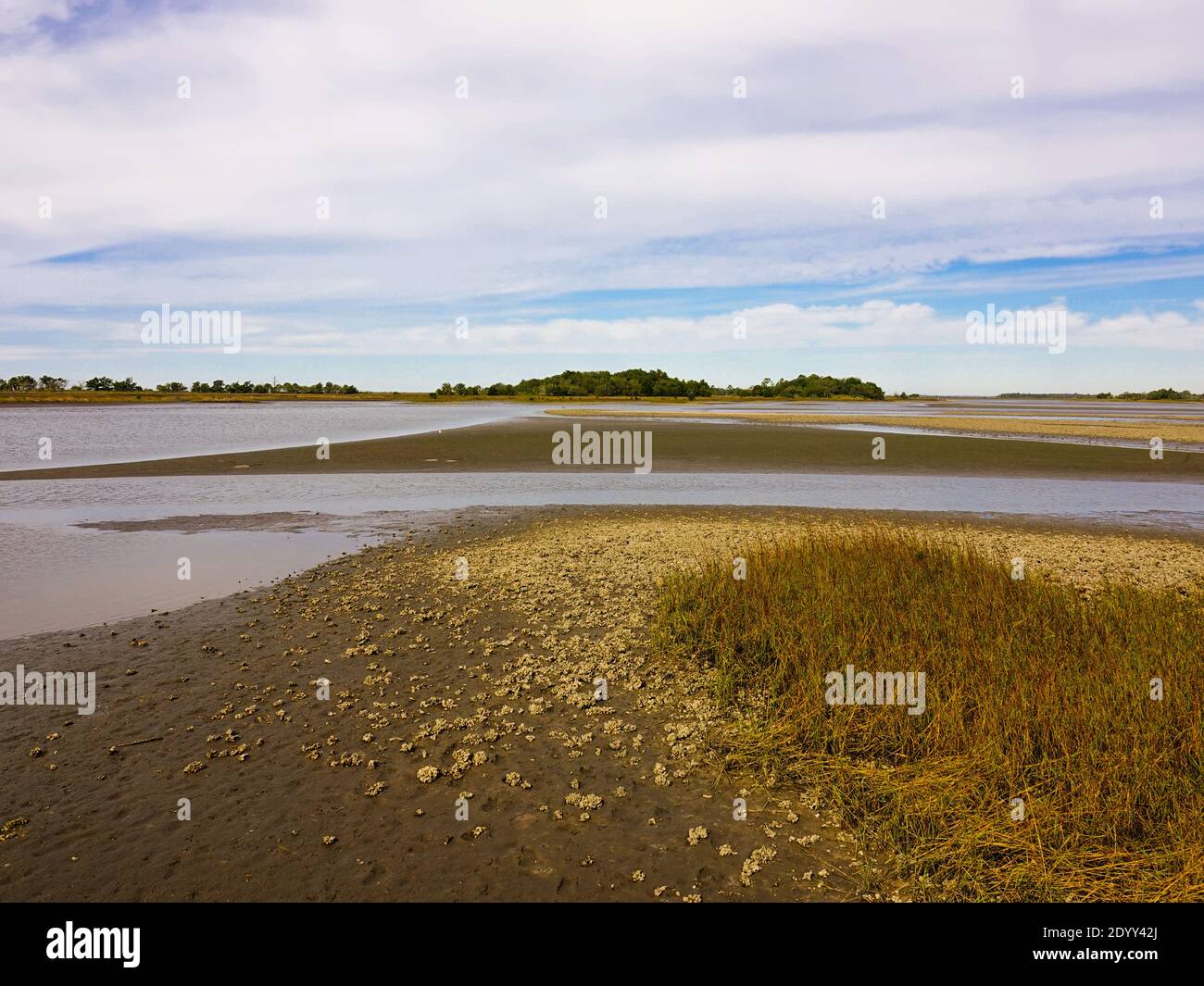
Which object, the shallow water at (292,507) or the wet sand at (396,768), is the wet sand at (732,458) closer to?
the shallow water at (292,507)

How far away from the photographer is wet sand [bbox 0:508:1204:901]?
5371mm

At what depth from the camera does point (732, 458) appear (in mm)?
39656

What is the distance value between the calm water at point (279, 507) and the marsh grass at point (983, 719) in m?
9.58

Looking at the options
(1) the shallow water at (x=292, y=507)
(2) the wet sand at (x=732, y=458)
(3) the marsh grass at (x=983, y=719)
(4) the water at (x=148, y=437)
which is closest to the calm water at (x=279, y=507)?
(1) the shallow water at (x=292, y=507)

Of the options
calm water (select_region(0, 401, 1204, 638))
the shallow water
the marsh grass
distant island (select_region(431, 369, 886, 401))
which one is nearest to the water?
calm water (select_region(0, 401, 1204, 638))

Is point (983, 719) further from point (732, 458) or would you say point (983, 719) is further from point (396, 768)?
point (732, 458)

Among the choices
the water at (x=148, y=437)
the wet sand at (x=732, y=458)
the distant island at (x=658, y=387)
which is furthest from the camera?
the distant island at (x=658, y=387)

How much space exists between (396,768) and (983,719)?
17.9ft

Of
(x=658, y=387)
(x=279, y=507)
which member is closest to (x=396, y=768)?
(x=279, y=507)

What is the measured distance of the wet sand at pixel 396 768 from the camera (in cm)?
537

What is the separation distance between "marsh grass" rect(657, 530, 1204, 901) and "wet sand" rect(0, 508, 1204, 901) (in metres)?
0.46
